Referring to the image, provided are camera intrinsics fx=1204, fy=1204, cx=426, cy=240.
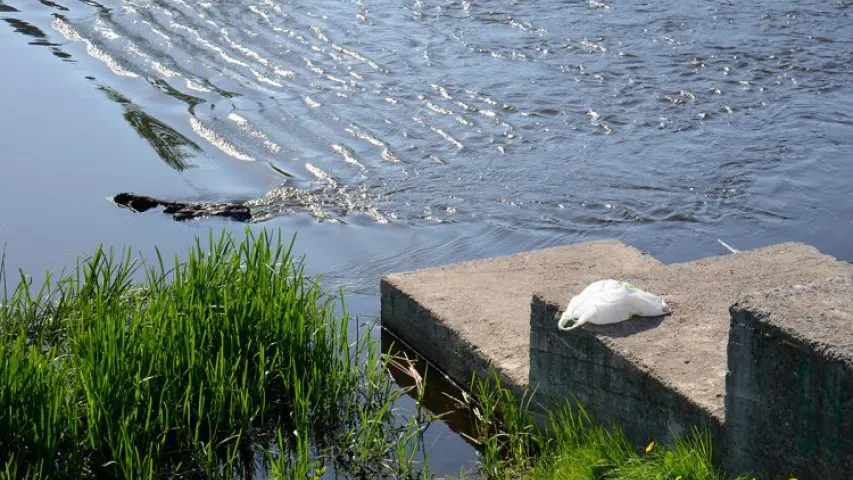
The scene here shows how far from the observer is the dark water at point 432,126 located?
7.49 meters

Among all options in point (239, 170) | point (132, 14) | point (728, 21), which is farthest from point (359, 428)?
point (132, 14)

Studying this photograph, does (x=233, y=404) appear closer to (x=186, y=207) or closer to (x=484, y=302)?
(x=484, y=302)

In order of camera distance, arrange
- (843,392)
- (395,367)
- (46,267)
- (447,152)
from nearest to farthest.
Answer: (843,392), (395,367), (46,267), (447,152)

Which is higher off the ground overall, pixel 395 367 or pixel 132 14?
pixel 132 14

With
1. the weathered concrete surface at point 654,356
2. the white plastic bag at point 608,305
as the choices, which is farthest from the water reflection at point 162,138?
the white plastic bag at point 608,305

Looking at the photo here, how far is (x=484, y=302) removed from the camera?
577cm

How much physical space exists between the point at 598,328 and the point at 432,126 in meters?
4.90

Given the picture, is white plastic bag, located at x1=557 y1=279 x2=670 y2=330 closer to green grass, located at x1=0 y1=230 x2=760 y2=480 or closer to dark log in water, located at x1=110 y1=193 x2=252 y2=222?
green grass, located at x1=0 y1=230 x2=760 y2=480

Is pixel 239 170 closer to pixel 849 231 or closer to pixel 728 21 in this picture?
pixel 849 231

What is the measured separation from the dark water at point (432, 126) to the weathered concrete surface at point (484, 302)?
0.40m

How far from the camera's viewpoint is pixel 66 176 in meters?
8.49

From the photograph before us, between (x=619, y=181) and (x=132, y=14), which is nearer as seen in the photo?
(x=619, y=181)

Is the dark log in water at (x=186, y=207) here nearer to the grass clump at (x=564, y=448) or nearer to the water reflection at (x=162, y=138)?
the water reflection at (x=162, y=138)

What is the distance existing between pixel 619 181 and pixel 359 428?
144 inches
